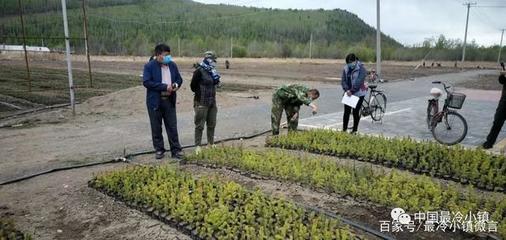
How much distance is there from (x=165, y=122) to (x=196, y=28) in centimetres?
10730

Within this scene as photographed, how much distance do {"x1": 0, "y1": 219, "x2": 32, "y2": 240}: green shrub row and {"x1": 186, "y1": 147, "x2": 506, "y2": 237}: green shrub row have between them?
313cm

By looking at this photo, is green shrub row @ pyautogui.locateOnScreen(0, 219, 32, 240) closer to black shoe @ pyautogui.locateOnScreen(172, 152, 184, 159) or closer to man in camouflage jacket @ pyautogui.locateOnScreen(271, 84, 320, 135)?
black shoe @ pyautogui.locateOnScreen(172, 152, 184, 159)

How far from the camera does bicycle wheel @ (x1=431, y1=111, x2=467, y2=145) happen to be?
8.41 meters

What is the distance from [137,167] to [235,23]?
11978 cm

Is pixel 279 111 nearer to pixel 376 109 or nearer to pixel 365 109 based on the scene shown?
pixel 365 109

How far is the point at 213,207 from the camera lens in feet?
15.9

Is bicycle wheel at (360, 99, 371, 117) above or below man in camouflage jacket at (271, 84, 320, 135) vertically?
below

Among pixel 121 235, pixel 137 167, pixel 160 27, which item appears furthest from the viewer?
pixel 160 27

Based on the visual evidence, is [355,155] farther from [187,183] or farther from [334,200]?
[187,183]

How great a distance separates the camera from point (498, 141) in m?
8.80

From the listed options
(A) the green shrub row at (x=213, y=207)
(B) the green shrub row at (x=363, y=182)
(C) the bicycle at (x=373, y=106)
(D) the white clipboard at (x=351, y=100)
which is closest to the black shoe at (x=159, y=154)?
(B) the green shrub row at (x=363, y=182)

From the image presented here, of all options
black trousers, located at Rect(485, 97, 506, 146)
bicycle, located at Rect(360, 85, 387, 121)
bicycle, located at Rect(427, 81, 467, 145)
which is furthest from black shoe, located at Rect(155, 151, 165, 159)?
black trousers, located at Rect(485, 97, 506, 146)

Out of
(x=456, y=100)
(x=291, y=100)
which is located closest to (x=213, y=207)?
(x=291, y=100)

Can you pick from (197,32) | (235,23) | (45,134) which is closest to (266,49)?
(197,32)
